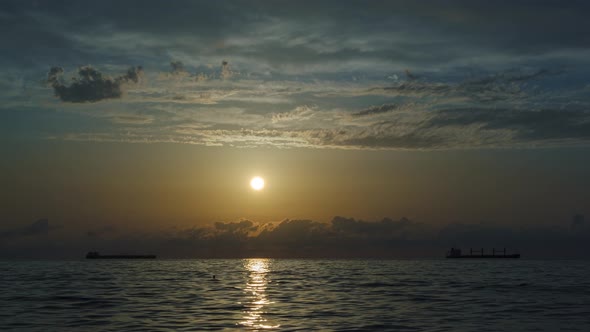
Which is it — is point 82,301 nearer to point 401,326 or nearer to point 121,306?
point 121,306

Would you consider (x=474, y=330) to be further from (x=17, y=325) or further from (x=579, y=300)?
(x=17, y=325)

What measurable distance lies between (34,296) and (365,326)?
1783 inches

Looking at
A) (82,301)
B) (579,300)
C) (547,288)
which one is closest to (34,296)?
(82,301)

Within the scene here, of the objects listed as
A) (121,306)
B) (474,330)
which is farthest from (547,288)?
(121,306)

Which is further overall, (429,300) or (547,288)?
(547,288)

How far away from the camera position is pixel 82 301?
6875 cm

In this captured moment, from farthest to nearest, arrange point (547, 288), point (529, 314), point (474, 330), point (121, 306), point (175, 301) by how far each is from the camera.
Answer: point (547, 288) < point (175, 301) < point (121, 306) < point (529, 314) < point (474, 330)

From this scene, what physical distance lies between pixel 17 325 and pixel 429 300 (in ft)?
139

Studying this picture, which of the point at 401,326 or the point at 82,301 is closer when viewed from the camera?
the point at 401,326

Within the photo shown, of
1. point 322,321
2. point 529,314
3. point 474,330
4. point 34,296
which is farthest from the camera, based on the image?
point 34,296

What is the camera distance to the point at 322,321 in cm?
5062

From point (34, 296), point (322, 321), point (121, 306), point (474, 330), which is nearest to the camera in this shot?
point (474, 330)

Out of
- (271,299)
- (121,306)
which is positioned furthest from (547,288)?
(121,306)

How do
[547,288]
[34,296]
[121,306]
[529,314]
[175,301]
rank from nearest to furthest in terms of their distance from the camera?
1. [529,314]
2. [121,306]
3. [175,301]
4. [34,296]
5. [547,288]
